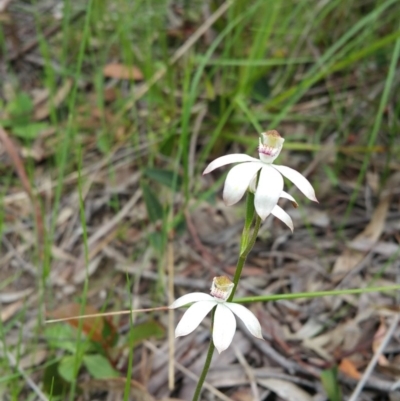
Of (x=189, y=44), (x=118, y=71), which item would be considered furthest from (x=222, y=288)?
(x=118, y=71)

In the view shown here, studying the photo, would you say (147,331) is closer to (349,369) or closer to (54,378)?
(54,378)

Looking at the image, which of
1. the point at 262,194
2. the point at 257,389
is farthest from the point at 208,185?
the point at 262,194

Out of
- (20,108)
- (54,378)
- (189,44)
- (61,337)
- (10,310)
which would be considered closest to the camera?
(54,378)

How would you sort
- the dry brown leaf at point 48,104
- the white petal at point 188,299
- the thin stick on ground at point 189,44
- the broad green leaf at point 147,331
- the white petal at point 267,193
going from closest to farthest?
the white petal at point 267,193, the white petal at point 188,299, the broad green leaf at point 147,331, the thin stick on ground at point 189,44, the dry brown leaf at point 48,104

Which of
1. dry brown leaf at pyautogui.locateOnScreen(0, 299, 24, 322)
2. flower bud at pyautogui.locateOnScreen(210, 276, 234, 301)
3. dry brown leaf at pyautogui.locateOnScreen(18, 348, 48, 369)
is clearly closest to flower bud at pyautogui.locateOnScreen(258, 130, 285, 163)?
flower bud at pyautogui.locateOnScreen(210, 276, 234, 301)

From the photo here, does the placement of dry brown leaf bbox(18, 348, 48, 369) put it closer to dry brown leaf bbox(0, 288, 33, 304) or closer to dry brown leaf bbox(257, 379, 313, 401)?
dry brown leaf bbox(0, 288, 33, 304)

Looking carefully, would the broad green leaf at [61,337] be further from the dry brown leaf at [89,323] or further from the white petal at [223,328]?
the white petal at [223,328]

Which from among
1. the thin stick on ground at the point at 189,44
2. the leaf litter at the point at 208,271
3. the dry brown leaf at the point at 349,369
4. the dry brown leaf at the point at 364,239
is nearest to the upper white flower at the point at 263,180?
the leaf litter at the point at 208,271
